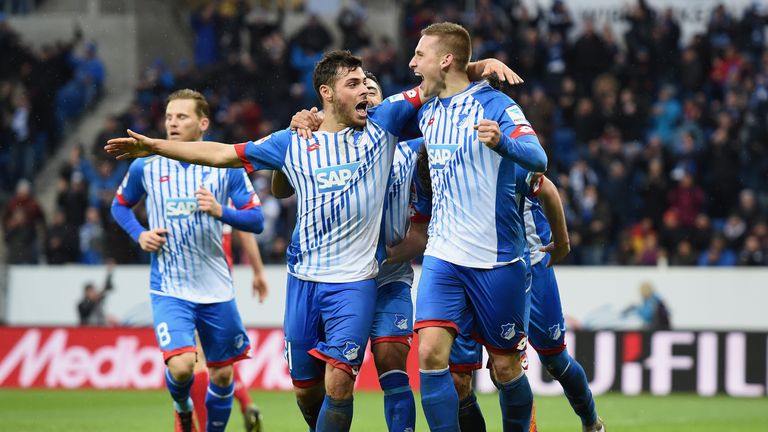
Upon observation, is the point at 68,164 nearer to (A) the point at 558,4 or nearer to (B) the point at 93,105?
(B) the point at 93,105

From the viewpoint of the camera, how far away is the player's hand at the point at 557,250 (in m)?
8.16

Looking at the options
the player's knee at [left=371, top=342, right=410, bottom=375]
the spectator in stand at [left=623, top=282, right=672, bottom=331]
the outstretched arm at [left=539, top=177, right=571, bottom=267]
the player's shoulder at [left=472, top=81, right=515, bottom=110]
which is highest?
the player's shoulder at [left=472, top=81, right=515, bottom=110]

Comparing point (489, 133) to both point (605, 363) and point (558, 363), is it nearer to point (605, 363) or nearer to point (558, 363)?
point (558, 363)

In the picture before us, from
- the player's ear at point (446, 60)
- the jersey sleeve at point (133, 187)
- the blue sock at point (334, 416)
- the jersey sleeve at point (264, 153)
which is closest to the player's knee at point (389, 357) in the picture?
the blue sock at point (334, 416)

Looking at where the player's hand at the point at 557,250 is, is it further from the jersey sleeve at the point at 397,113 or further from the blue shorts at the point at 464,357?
the jersey sleeve at the point at 397,113

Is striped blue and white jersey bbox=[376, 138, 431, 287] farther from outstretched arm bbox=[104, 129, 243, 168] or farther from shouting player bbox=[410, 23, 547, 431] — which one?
outstretched arm bbox=[104, 129, 243, 168]

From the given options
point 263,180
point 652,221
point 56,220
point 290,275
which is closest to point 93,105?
point 56,220

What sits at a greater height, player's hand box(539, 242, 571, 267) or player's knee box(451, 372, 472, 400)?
player's hand box(539, 242, 571, 267)

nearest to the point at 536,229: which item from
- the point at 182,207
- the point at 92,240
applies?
the point at 182,207

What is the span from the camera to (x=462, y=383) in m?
8.02

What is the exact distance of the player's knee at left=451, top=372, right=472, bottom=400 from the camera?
798 cm

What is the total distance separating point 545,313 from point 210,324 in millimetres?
2590

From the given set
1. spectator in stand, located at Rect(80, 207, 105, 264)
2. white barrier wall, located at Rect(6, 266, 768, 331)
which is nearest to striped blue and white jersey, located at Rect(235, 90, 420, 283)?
white barrier wall, located at Rect(6, 266, 768, 331)

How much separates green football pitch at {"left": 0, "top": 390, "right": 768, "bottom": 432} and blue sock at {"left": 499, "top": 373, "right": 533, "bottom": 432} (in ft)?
8.73
